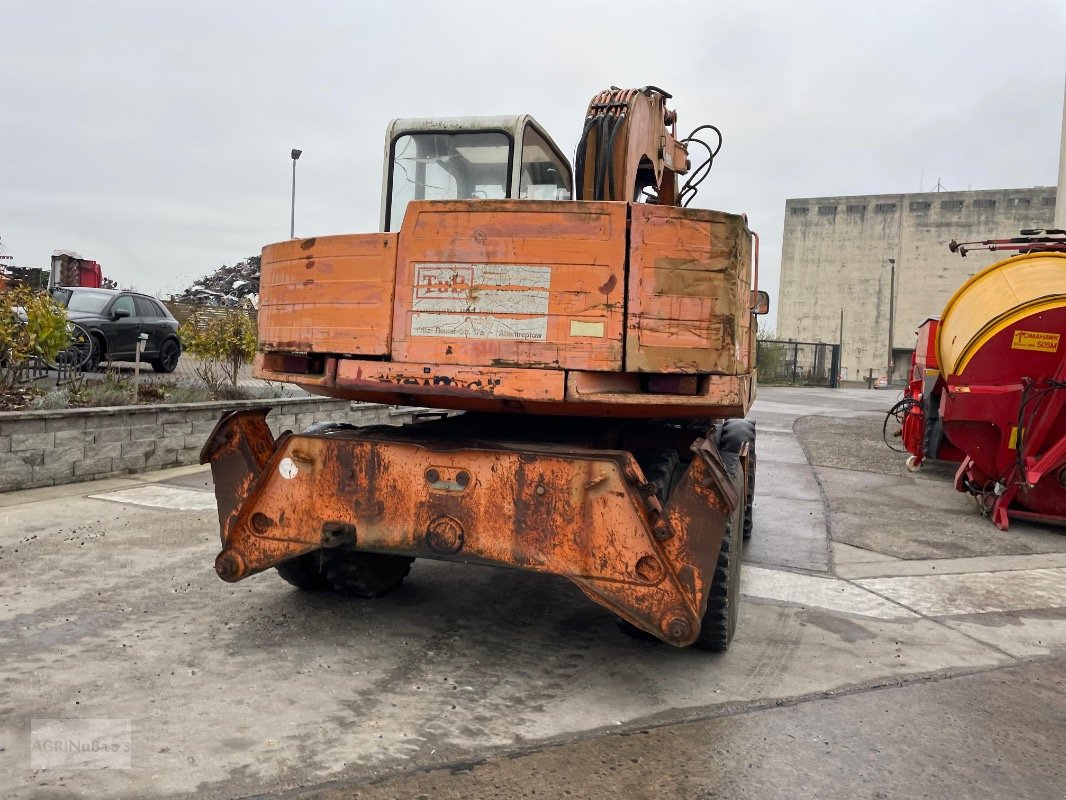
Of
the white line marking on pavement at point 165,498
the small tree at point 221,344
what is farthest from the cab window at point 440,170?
the small tree at point 221,344

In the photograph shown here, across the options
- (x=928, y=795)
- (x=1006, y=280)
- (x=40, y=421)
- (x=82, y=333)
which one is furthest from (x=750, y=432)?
(x=82, y=333)

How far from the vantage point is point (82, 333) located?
1193 cm

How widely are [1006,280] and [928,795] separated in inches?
275

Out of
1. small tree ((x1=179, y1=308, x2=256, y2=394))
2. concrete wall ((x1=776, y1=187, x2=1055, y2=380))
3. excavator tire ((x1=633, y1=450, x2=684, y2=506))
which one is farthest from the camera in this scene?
concrete wall ((x1=776, y1=187, x2=1055, y2=380))

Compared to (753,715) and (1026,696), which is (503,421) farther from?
(1026,696)

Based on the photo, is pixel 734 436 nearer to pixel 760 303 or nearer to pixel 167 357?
pixel 760 303

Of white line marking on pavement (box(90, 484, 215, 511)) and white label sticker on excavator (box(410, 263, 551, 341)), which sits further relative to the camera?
white line marking on pavement (box(90, 484, 215, 511))

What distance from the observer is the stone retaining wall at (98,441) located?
24.0ft

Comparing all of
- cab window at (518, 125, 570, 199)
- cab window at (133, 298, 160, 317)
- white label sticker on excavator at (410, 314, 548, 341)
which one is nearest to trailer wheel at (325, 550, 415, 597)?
white label sticker on excavator at (410, 314, 548, 341)

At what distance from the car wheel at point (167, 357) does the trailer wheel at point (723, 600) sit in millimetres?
12599

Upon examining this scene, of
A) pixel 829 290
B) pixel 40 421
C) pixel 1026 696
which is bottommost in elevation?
pixel 1026 696

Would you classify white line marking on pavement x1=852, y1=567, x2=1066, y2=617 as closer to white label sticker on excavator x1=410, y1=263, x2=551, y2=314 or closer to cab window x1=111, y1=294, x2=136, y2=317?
white label sticker on excavator x1=410, y1=263, x2=551, y2=314

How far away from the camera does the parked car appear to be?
1321 cm

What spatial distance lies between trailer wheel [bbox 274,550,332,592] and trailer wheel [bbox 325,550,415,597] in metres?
0.07
